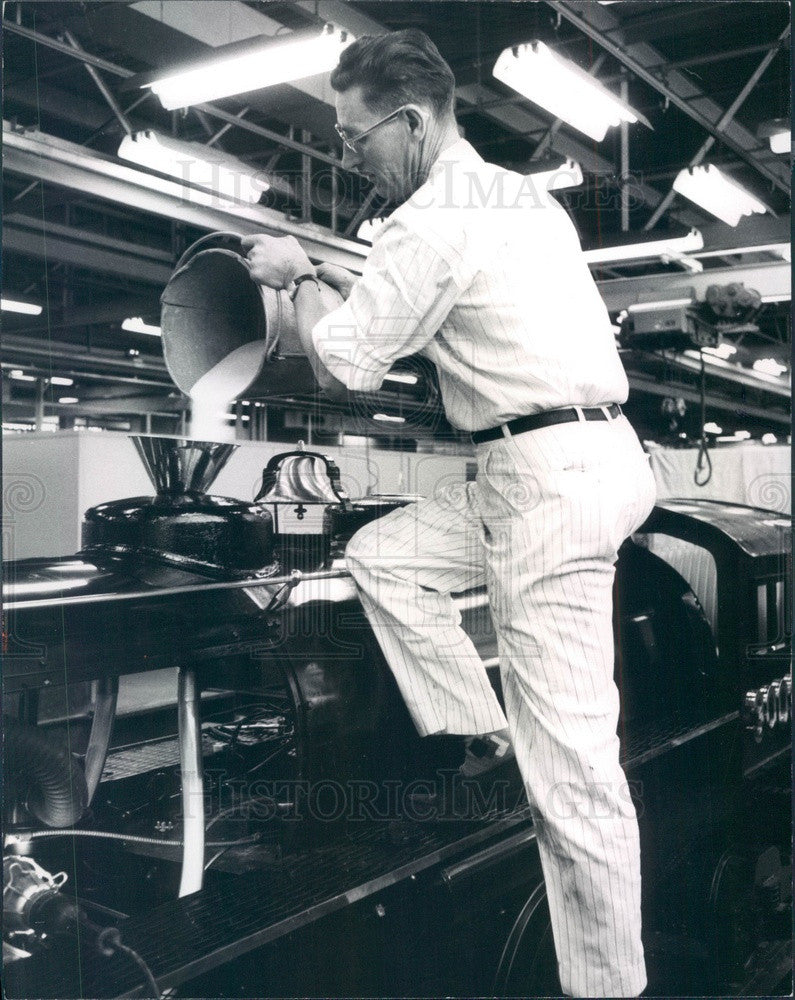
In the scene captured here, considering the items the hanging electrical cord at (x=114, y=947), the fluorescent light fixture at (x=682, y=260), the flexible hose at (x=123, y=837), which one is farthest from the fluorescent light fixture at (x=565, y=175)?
the hanging electrical cord at (x=114, y=947)

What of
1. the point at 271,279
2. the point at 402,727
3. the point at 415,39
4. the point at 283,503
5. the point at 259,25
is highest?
the point at 259,25

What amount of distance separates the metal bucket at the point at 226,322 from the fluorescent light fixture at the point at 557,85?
1415 mm

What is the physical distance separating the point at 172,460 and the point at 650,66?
112 inches

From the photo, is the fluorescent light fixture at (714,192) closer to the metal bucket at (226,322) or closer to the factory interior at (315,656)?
the factory interior at (315,656)

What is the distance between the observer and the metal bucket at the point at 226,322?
140cm

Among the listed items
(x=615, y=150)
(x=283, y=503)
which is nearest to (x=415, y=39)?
(x=283, y=503)

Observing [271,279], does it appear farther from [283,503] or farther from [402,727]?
[402,727]

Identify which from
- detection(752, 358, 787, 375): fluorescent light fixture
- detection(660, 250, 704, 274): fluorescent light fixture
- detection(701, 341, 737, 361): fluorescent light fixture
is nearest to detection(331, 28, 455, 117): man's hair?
detection(752, 358, 787, 375): fluorescent light fixture

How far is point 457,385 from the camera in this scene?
1392mm

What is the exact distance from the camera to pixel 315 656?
5.14 ft

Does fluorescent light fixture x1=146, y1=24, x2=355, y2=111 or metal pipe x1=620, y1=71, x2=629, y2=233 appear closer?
fluorescent light fixture x1=146, y1=24, x2=355, y2=111

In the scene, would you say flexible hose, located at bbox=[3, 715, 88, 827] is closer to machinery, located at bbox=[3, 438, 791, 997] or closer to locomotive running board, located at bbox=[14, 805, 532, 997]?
machinery, located at bbox=[3, 438, 791, 997]

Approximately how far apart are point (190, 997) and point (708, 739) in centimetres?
140

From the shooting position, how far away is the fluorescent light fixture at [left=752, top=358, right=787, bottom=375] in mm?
1846
